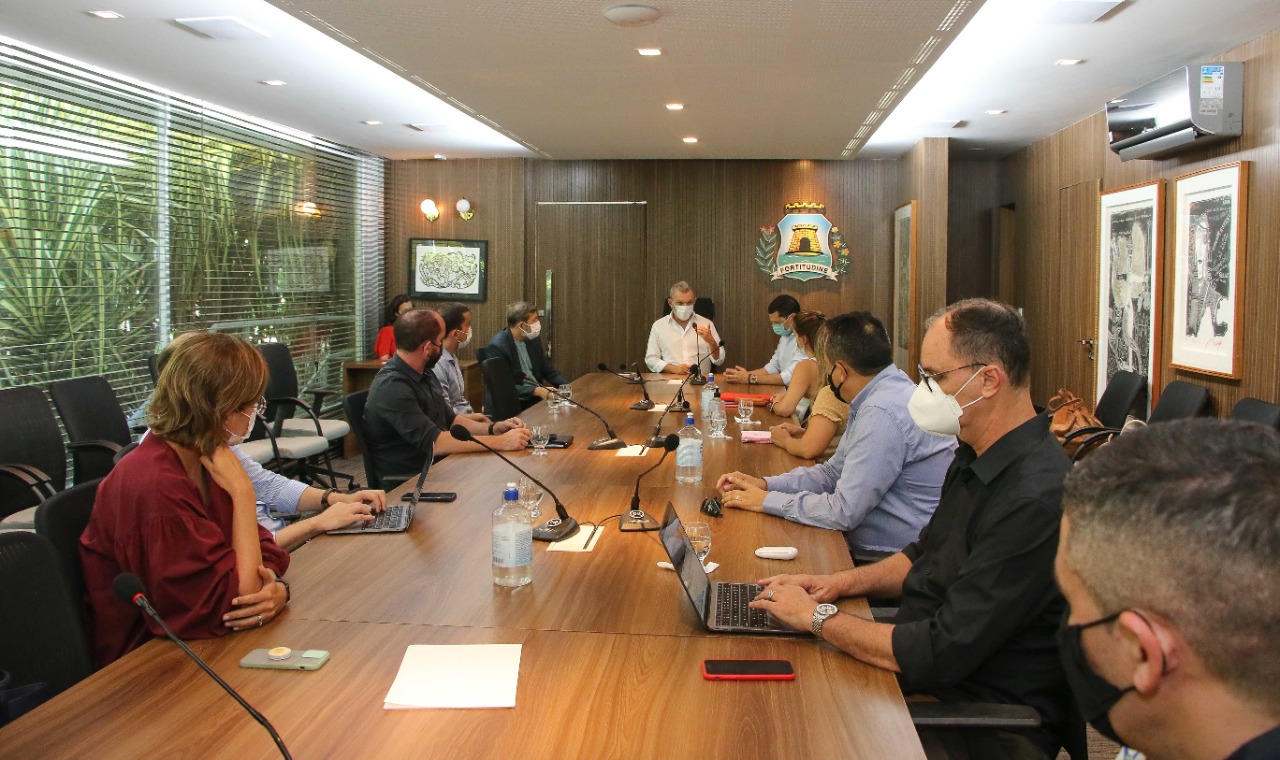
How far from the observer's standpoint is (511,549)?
2445 mm

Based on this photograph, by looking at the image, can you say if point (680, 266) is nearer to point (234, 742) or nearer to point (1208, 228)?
point (1208, 228)

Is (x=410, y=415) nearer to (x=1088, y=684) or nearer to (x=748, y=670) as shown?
(x=748, y=670)

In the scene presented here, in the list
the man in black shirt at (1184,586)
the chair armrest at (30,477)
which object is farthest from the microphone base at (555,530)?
the chair armrest at (30,477)

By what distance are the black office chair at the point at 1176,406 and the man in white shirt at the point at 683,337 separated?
3.47m

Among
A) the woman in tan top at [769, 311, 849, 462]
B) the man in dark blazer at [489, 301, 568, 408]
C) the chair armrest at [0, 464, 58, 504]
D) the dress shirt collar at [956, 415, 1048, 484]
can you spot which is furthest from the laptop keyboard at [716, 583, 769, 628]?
the man in dark blazer at [489, 301, 568, 408]

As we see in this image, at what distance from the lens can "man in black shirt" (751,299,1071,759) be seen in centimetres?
204

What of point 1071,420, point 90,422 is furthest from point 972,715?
point 1071,420

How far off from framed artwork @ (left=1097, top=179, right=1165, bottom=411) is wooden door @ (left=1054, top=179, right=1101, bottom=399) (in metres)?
0.19

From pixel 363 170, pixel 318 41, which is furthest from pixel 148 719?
pixel 363 170

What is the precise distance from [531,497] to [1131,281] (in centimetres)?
540

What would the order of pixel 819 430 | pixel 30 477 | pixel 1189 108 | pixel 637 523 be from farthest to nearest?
pixel 1189 108, pixel 30 477, pixel 819 430, pixel 637 523

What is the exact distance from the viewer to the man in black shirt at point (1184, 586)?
0.96 m

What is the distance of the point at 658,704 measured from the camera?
184 centimetres

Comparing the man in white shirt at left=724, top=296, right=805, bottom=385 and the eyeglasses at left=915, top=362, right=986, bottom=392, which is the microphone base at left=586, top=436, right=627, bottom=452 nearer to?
the eyeglasses at left=915, top=362, right=986, bottom=392
